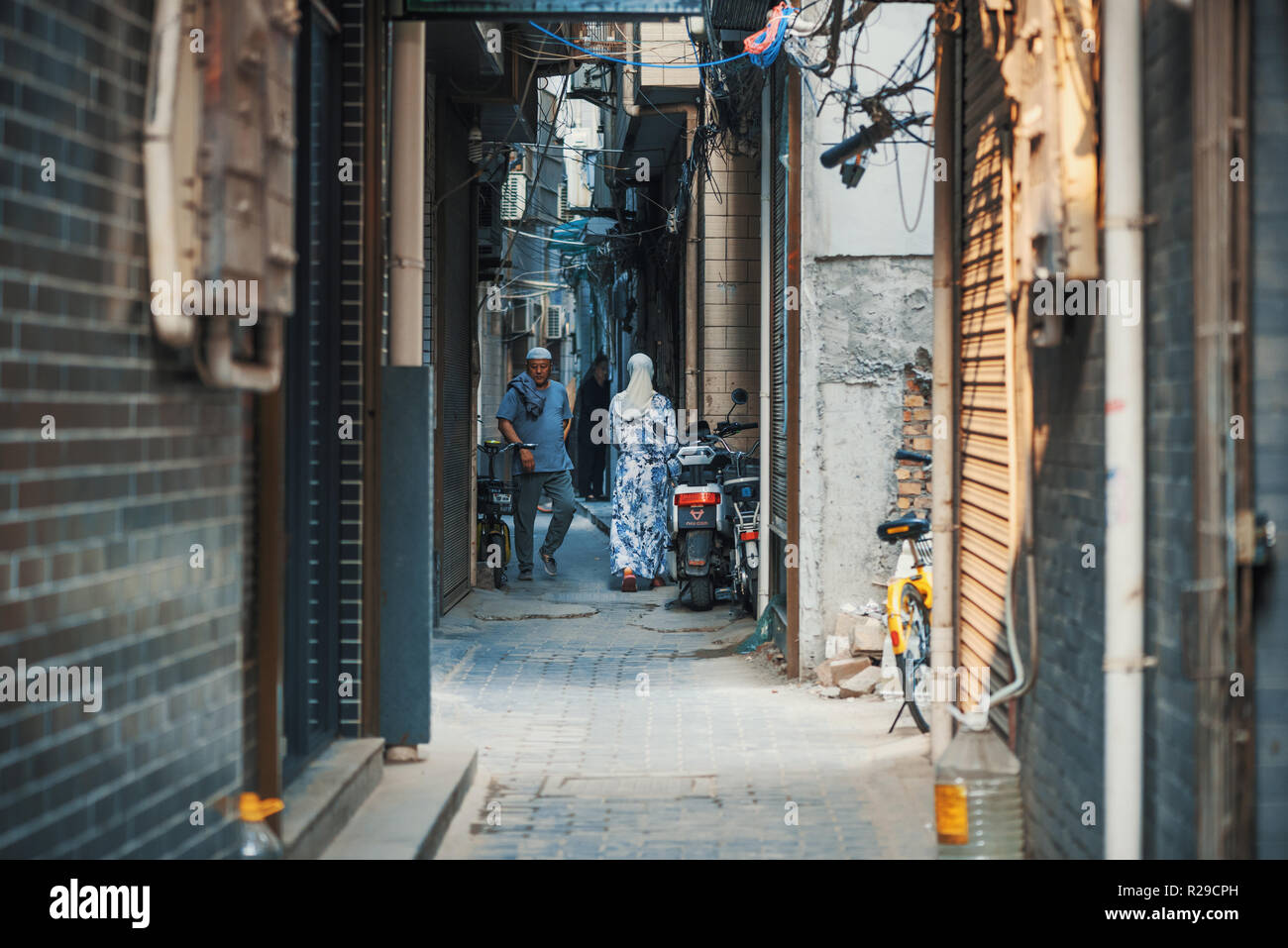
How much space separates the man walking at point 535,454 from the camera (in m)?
13.9

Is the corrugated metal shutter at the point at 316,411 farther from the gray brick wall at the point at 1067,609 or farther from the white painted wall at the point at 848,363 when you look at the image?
the white painted wall at the point at 848,363

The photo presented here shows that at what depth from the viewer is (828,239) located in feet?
27.1

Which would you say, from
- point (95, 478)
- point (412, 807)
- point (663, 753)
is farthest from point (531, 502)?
point (95, 478)

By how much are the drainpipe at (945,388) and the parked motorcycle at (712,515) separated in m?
5.25

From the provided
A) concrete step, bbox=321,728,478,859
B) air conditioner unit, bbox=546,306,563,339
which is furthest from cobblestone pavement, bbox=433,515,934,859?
air conditioner unit, bbox=546,306,563,339

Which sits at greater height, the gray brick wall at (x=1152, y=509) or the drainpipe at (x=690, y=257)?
the drainpipe at (x=690, y=257)

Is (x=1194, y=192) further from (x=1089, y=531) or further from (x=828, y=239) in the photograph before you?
(x=828, y=239)

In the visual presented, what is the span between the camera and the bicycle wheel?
6676 millimetres

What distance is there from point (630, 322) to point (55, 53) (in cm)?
2204

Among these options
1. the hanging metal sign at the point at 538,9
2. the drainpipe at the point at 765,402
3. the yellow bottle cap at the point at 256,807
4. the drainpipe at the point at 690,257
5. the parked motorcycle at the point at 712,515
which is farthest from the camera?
the drainpipe at the point at 690,257

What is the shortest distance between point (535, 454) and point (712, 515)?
2.77 metres

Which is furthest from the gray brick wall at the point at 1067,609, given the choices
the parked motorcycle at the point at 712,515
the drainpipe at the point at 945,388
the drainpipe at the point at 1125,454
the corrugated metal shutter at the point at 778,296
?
the parked motorcycle at the point at 712,515

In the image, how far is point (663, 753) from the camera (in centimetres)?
664
